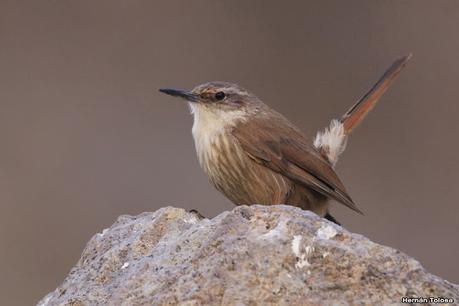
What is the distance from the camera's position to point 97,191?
12.1 meters

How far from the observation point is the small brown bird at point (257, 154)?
6.97 m

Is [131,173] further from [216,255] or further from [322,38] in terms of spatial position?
A: [216,255]

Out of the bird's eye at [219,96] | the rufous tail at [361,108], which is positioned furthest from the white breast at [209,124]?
the rufous tail at [361,108]

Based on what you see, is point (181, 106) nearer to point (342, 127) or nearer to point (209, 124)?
point (342, 127)

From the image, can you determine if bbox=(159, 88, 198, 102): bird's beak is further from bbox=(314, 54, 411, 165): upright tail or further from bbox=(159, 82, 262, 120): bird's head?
bbox=(314, 54, 411, 165): upright tail

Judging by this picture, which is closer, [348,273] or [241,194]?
[348,273]

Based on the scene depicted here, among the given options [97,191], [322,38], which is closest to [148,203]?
[97,191]

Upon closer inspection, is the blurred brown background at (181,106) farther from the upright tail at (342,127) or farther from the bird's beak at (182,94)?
the bird's beak at (182,94)

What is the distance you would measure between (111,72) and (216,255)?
9322 millimetres

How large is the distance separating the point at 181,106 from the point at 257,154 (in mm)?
6287

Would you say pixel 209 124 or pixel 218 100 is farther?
pixel 218 100

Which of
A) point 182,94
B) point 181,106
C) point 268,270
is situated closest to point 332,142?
point 182,94

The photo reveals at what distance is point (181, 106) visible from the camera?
13289mm

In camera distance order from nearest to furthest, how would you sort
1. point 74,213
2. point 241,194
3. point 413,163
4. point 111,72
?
point 241,194 < point 74,213 < point 413,163 < point 111,72
